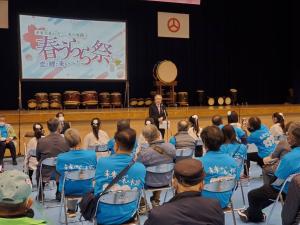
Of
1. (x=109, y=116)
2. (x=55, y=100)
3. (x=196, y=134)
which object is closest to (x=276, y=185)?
(x=196, y=134)

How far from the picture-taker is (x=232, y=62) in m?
14.1

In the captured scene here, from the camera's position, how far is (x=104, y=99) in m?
11.4

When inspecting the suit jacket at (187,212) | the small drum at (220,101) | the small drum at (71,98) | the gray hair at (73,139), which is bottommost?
the suit jacket at (187,212)

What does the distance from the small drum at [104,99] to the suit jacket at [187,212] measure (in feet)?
31.3

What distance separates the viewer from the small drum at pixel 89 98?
1113cm

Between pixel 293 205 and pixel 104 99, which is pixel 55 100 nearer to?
pixel 104 99

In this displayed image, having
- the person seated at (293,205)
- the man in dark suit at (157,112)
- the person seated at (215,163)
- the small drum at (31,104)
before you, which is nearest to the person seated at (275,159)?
the person seated at (215,163)

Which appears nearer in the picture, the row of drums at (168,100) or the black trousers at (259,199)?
the black trousers at (259,199)

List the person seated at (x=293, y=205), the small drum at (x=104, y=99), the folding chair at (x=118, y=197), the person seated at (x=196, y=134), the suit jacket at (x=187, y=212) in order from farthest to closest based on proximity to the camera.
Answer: the small drum at (x=104, y=99) → the person seated at (x=196, y=134) → the folding chair at (x=118, y=197) → the person seated at (x=293, y=205) → the suit jacket at (x=187, y=212)

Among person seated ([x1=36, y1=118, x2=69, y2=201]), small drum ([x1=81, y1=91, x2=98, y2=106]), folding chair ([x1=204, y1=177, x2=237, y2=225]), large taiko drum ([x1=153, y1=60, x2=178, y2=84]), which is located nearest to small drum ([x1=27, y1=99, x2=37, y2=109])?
small drum ([x1=81, y1=91, x2=98, y2=106])

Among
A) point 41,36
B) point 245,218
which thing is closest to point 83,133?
point 41,36

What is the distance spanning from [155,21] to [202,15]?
175 centimetres

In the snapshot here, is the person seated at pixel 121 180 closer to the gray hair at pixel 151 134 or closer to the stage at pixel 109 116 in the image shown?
the gray hair at pixel 151 134

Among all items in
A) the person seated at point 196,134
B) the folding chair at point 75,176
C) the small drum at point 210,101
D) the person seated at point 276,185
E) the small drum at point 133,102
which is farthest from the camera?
the small drum at point 210,101
